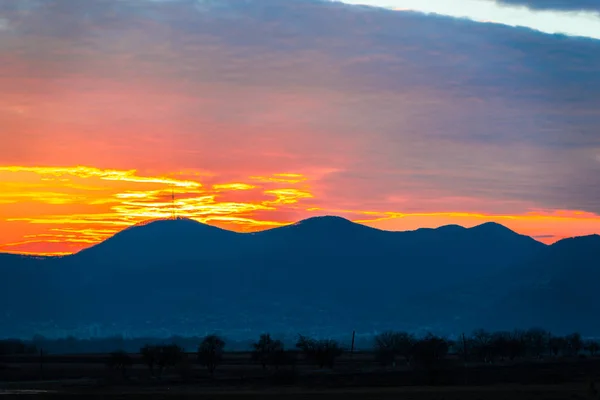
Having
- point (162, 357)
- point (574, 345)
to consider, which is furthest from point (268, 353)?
point (574, 345)

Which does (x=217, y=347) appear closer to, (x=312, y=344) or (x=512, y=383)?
(x=312, y=344)

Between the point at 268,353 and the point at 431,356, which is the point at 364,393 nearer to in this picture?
the point at 431,356

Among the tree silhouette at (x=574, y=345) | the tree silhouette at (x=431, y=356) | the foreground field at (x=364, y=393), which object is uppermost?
the tree silhouette at (x=574, y=345)

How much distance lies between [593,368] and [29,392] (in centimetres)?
5955

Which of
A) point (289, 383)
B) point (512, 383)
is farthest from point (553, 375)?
point (289, 383)

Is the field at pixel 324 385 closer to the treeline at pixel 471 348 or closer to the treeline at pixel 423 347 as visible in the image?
the treeline at pixel 471 348

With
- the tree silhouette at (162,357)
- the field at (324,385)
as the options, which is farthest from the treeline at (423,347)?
the field at (324,385)

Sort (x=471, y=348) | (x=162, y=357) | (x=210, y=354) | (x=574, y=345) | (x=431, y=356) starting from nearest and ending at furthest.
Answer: (x=431, y=356), (x=162, y=357), (x=210, y=354), (x=471, y=348), (x=574, y=345)

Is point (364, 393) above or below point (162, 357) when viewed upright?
below

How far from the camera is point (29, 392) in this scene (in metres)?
75.3

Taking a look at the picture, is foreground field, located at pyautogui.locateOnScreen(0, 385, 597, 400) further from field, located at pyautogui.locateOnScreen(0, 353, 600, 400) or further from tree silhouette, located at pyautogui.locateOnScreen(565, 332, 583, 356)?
tree silhouette, located at pyautogui.locateOnScreen(565, 332, 583, 356)

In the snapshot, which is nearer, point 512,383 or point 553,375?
point 512,383

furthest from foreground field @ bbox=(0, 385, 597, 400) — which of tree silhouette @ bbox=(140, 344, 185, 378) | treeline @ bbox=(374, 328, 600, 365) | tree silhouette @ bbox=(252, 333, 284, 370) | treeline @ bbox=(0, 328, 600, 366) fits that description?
tree silhouette @ bbox=(252, 333, 284, 370)

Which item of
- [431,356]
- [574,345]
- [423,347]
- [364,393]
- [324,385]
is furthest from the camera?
[574,345]
